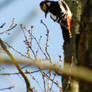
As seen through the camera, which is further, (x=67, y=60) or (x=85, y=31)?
(x=67, y=60)

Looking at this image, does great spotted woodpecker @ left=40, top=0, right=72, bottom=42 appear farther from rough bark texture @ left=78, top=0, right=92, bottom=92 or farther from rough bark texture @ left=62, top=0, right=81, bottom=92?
rough bark texture @ left=78, top=0, right=92, bottom=92

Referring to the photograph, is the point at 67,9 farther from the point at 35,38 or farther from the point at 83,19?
the point at 83,19

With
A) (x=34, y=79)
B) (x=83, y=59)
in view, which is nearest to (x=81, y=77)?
(x=83, y=59)

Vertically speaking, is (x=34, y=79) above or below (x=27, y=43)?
below

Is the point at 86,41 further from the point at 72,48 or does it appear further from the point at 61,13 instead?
the point at 61,13

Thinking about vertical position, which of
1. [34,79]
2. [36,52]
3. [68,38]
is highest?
[68,38]

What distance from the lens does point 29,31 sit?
4.21 metres

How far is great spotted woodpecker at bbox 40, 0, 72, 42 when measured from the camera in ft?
11.5

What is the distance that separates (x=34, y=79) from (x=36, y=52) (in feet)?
1.64

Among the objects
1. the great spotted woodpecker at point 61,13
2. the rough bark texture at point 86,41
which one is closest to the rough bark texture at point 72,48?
the great spotted woodpecker at point 61,13

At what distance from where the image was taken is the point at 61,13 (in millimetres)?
3885

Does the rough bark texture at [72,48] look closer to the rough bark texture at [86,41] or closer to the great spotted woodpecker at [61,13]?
the great spotted woodpecker at [61,13]

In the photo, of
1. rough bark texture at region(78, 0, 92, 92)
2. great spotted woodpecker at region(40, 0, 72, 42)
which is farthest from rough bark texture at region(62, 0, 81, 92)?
rough bark texture at region(78, 0, 92, 92)

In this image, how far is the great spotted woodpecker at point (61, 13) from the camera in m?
3.50
